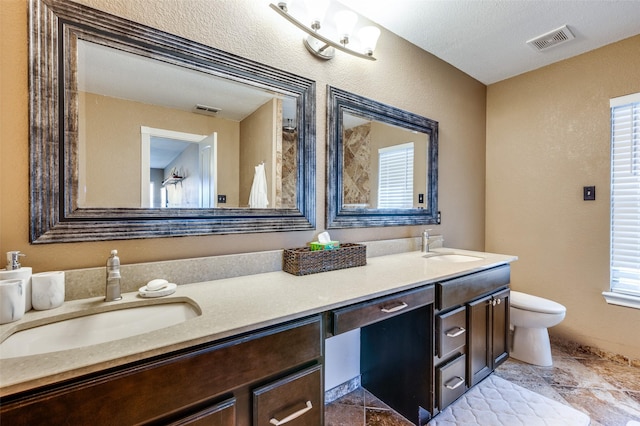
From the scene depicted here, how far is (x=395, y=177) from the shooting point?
206cm

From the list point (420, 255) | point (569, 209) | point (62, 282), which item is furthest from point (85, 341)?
point (569, 209)

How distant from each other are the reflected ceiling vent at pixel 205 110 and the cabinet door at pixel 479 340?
1.66 metres

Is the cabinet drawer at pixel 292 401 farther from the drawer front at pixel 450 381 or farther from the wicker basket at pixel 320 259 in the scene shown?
the drawer front at pixel 450 381

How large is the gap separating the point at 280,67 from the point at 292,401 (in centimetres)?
151

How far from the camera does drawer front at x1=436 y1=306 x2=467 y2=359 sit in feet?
4.63

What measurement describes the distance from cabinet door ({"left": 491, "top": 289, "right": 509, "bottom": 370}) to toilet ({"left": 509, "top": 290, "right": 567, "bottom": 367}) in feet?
0.87

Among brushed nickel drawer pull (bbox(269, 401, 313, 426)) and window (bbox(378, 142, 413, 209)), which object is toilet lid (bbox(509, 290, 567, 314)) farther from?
brushed nickel drawer pull (bbox(269, 401, 313, 426))

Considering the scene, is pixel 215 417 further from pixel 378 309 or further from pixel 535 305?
pixel 535 305

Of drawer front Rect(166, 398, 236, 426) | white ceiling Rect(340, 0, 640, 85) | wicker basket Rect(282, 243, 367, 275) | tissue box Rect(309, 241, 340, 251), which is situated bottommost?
drawer front Rect(166, 398, 236, 426)

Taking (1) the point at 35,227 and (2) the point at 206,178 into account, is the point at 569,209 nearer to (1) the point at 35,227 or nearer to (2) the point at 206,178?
(2) the point at 206,178

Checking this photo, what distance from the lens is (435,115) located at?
2.34 meters

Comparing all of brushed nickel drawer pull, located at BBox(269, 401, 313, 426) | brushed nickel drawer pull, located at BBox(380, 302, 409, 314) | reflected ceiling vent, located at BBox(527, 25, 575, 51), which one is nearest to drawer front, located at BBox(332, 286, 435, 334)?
brushed nickel drawer pull, located at BBox(380, 302, 409, 314)

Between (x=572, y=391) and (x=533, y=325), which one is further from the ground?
(x=533, y=325)

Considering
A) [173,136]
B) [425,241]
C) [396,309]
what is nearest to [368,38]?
[173,136]
